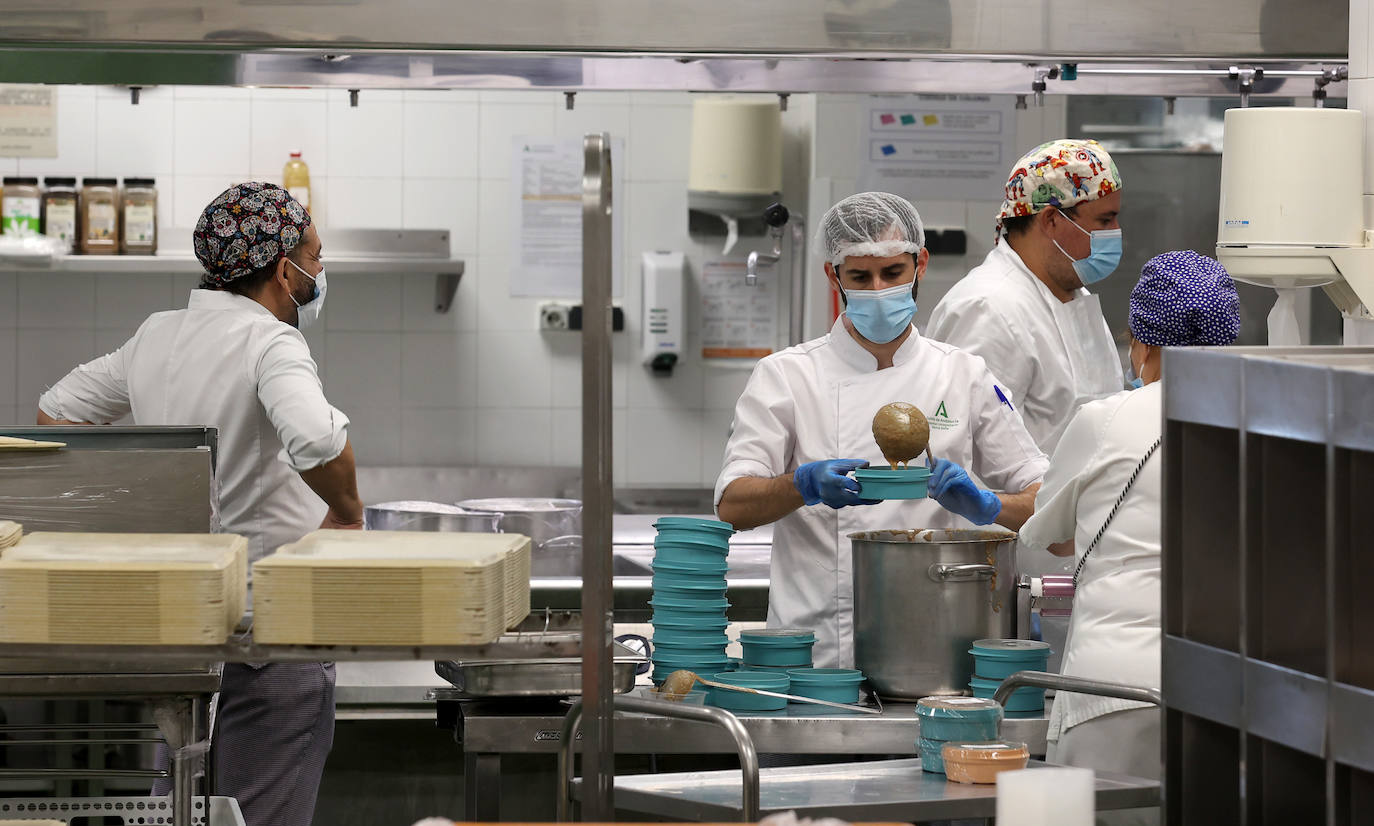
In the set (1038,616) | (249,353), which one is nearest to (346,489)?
(249,353)

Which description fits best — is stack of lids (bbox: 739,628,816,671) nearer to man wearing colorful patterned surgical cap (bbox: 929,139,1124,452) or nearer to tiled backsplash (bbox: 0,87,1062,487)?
man wearing colorful patterned surgical cap (bbox: 929,139,1124,452)

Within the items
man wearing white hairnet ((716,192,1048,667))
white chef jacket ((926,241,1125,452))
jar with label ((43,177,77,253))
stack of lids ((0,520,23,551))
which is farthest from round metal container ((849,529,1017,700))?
jar with label ((43,177,77,253))

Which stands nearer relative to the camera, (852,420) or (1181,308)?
(1181,308)

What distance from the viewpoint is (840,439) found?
290 centimetres

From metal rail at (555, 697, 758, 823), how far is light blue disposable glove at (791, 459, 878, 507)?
0.75 meters

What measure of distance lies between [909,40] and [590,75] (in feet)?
2.11

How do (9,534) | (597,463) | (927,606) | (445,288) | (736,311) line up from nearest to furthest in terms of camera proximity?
(597,463)
(9,534)
(927,606)
(445,288)
(736,311)

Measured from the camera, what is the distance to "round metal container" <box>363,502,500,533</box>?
320 centimetres

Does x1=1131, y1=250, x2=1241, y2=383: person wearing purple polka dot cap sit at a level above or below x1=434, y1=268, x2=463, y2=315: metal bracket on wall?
below

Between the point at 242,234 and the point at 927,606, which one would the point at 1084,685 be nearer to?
the point at 927,606

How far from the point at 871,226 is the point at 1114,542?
859 mm

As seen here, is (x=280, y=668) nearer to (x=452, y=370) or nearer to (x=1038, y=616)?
(x=1038, y=616)

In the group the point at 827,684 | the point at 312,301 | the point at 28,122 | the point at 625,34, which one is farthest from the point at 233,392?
the point at 28,122

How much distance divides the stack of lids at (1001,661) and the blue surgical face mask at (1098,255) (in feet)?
3.94
